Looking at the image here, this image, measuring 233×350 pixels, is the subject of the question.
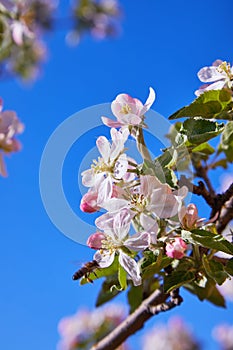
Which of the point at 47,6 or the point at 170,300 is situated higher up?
the point at 47,6

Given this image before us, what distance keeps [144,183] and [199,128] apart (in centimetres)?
13

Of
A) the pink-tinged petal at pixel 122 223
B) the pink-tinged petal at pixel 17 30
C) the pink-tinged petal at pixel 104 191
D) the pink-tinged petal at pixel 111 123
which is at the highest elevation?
the pink-tinged petal at pixel 17 30

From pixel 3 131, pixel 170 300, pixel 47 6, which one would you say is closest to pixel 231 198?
pixel 170 300

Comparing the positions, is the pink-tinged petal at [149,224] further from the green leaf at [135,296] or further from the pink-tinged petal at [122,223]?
the green leaf at [135,296]

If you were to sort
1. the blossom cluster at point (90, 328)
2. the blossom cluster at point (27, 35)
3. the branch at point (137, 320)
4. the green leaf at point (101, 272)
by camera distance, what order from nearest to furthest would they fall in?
the green leaf at point (101, 272), the branch at point (137, 320), the blossom cluster at point (27, 35), the blossom cluster at point (90, 328)

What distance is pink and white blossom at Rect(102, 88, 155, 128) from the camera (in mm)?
750

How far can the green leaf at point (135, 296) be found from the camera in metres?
1.08

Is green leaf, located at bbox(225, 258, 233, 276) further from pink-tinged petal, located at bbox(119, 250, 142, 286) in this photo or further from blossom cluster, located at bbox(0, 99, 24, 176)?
blossom cluster, located at bbox(0, 99, 24, 176)

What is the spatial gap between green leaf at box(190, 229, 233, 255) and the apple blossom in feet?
0.78

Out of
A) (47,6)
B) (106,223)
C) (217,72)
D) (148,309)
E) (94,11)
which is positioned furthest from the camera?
(94,11)

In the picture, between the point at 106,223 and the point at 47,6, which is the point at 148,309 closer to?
the point at 106,223

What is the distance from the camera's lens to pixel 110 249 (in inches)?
28.1

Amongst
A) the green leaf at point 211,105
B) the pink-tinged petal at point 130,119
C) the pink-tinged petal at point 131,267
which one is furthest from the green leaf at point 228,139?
the pink-tinged petal at point 131,267

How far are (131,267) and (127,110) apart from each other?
0.22 metres
